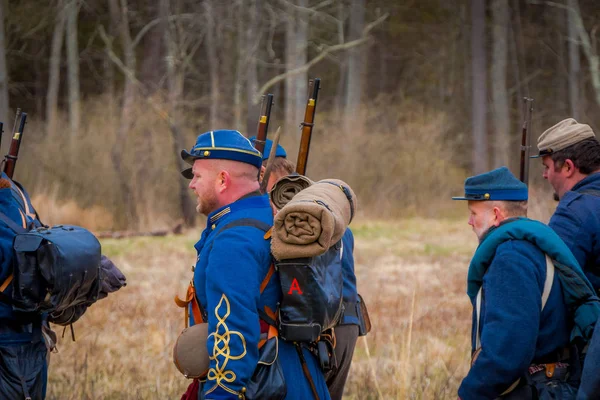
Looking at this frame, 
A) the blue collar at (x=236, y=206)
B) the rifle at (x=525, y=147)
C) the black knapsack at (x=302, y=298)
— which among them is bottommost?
the black knapsack at (x=302, y=298)

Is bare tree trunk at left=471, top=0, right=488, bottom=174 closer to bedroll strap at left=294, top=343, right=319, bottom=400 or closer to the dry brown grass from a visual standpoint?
the dry brown grass

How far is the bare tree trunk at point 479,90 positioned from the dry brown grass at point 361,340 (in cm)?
1148

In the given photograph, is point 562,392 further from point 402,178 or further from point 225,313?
point 402,178

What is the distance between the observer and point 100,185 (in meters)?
19.8

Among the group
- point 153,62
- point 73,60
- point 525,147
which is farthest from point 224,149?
point 73,60

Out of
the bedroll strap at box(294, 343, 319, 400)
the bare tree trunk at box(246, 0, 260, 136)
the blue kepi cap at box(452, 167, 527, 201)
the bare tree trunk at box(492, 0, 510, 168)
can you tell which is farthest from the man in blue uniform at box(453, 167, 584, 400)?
the bare tree trunk at box(492, 0, 510, 168)

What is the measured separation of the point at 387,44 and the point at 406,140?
1493 centimetres

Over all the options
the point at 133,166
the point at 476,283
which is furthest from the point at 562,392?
the point at 133,166

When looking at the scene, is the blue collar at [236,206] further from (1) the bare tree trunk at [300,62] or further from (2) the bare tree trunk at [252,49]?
(1) the bare tree trunk at [300,62]

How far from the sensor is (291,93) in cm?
2895

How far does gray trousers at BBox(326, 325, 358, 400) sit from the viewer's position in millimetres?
5047

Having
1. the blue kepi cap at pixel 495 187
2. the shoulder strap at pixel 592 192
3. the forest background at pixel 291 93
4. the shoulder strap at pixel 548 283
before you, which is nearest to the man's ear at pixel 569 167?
the shoulder strap at pixel 592 192

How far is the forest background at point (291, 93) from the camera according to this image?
19859mm

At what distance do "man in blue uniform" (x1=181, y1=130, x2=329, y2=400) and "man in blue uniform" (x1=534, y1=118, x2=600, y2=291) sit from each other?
156 centimetres
